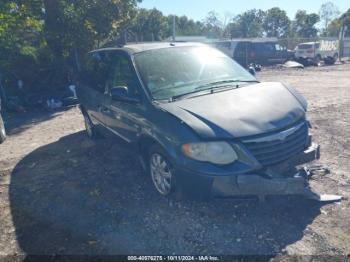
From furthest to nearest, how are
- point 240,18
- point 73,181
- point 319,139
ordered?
point 240,18
point 319,139
point 73,181

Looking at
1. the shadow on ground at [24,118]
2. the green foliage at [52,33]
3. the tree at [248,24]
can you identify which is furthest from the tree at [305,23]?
the shadow on ground at [24,118]

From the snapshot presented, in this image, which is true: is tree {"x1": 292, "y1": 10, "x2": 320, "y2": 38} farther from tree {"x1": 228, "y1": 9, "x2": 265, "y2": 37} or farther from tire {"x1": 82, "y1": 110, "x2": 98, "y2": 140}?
tire {"x1": 82, "y1": 110, "x2": 98, "y2": 140}

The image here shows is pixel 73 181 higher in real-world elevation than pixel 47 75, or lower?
lower

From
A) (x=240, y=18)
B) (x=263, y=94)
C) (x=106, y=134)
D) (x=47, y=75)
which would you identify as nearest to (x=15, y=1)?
(x=47, y=75)

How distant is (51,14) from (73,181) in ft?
28.0

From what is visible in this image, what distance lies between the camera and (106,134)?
536 centimetres

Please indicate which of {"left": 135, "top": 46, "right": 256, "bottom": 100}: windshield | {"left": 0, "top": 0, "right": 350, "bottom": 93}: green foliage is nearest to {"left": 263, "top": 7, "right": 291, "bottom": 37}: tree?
{"left": 0, "top": 0, "right": 350, "bottom": 93}: green foliage

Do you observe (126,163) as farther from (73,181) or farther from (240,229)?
(240,229)

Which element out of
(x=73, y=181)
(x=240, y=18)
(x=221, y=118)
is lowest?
(x=73, y=181)

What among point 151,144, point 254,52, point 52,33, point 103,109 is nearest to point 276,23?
point 254,52

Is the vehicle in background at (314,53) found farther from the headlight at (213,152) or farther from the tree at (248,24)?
the tree at (248,24)

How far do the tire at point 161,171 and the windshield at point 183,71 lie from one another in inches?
26.7

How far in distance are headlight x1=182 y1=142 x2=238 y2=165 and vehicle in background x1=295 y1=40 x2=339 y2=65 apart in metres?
23.8

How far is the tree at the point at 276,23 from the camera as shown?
74.1 meters
